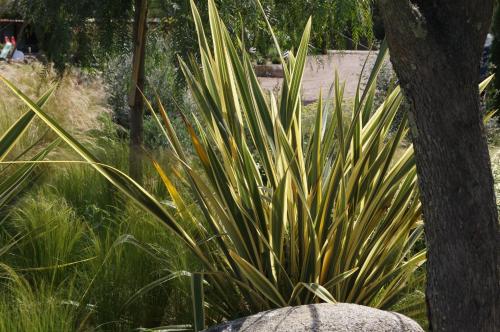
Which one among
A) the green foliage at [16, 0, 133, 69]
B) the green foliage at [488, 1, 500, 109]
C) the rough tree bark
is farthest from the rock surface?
the green foliage at [488, 1, 500, 109]

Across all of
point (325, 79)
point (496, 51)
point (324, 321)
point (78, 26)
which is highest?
point (78, 26)

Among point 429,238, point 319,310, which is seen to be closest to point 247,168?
point 319,310

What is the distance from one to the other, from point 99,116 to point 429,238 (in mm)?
5155

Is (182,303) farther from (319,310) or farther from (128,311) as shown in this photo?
(319,310)

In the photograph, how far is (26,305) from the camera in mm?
3000

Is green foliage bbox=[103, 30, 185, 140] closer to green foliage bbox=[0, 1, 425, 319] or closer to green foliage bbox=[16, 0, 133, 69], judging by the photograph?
green foliage bbox=[16, 0, 133, 69]

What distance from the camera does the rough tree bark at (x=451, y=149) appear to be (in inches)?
88.9

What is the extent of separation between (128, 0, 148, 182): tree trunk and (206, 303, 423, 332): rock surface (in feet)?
7.41

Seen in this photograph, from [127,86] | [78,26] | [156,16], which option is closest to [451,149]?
[78,26]

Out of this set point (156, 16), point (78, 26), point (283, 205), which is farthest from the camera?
point (156, 16)

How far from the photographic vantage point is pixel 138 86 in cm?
470

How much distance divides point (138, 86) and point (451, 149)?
2.71 metres

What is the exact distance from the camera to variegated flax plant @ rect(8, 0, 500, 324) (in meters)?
3.22

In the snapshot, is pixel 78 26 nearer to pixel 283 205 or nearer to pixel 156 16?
pixel 156 16
